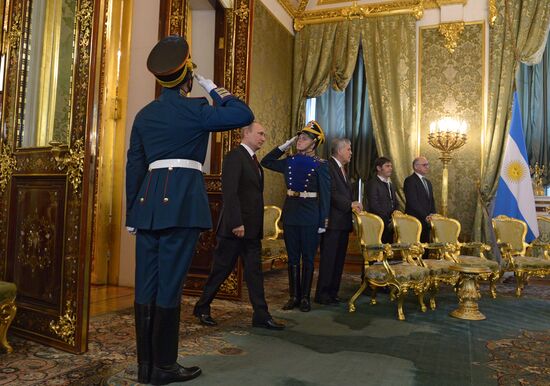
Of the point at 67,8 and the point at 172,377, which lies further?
the point at 67,8

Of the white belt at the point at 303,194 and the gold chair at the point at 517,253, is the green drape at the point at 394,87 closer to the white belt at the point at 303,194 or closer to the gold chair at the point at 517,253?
the gold chair at the point at 517,253

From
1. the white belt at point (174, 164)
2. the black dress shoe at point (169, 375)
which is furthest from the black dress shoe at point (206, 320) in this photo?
the white belt at point (174, 164)

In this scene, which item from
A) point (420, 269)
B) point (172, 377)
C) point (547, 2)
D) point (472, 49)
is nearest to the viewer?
point (172, 377)

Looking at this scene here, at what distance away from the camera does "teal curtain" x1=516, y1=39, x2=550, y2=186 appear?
707 cm

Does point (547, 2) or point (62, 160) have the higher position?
point (547, 2)

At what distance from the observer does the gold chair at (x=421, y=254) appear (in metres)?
4.38

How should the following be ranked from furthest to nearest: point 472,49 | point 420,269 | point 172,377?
point 472,49
point 420,269
point 172,377

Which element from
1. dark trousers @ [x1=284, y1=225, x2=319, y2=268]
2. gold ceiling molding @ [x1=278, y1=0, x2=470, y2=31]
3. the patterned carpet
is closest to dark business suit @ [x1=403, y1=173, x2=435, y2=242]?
the patterned carpet

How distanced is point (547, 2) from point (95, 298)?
22.5 ft

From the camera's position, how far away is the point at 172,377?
7.55 feet

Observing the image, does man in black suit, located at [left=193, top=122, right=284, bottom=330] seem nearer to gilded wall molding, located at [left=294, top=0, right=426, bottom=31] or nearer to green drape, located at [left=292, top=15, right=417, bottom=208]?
green drape, located at [left=292, top=15, right=417, bottom=208]

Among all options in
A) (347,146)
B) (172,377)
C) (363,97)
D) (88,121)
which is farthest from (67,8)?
(363,97)

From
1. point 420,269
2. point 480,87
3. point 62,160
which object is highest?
point 480,87

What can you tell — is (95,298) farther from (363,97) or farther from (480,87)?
(480,87)
